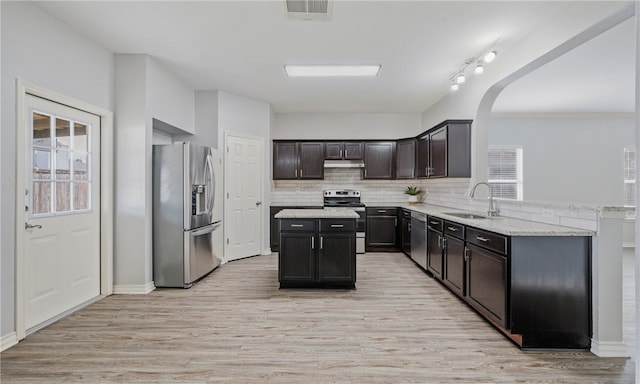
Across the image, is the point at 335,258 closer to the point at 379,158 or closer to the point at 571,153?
the point at 379,158

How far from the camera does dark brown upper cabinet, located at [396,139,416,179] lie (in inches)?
256

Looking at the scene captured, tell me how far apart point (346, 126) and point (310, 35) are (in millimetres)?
3571

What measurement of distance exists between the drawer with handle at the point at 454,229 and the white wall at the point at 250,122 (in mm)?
3308

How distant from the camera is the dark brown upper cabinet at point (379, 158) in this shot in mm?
6781

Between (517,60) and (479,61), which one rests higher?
(479,61)

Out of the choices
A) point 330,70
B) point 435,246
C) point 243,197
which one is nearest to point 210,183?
point 243,197

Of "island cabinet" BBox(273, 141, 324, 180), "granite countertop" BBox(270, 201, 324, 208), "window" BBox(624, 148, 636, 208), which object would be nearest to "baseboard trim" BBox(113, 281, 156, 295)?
"granite countertop" BBox(270, 201, 324, 208)

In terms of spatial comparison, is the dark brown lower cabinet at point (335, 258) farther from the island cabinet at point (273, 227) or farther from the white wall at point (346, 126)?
the white wall at point (346, 126)

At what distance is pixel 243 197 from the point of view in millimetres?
5668

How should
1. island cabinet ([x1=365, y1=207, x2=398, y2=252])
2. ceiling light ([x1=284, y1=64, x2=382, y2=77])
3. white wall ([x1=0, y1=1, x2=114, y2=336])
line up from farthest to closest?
1. island cabinet ([x1=365, y1=207, x2=398, y2=252])
2. ceiling light ([x1=284, y1=64, x2=382, y2=77])
3. white wall ([x1=0, y1=1, x2=114, y2=336])

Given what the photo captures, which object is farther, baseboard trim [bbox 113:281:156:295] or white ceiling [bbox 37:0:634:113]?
baseboard trim [bbox 113:281:156:295]

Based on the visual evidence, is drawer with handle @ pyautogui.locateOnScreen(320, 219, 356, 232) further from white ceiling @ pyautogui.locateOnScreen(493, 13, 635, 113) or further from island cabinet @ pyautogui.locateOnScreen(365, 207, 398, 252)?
white ceiling @ pyautogui.locateOnScreen(493, 13, 635, 113)

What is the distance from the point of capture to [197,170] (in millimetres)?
4164

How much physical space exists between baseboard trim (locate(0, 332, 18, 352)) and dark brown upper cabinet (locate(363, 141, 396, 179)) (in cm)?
560
